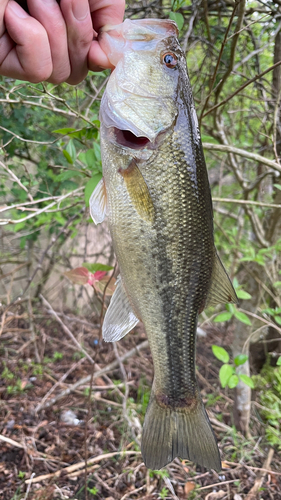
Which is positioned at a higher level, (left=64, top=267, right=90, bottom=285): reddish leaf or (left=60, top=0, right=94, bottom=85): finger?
(left=60, top=0, right=94, bottom=85): finger

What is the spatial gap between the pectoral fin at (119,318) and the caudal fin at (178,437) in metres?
0.34

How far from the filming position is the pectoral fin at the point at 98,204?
1192 mm

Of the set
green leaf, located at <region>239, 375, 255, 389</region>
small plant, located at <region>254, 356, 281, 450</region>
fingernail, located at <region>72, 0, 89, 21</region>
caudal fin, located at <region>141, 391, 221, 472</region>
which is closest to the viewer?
fingernail, located at <region>72, 0, 89, 21</region>

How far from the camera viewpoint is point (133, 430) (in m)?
2.53

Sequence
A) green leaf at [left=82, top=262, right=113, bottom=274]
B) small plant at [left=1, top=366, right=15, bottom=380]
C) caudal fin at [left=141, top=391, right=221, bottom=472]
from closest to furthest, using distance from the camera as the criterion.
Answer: caudal fin at [left=141, top=391, right=221, bottom=472] → green leaf at [left=82, top=262, right=113, bottom=274] → small plant at [left=1, top=366, right=15, bottom=380]

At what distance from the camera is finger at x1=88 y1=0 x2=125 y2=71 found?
1184 millimetres

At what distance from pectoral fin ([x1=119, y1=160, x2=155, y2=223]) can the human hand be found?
419mm

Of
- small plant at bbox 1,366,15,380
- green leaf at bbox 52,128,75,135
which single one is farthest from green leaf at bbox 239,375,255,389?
small plant at bbox 1,366,15,380

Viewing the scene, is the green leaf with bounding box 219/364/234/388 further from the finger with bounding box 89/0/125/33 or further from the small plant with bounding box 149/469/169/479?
the finger with bounding box 89/0/125/33

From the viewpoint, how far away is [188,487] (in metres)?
2.25

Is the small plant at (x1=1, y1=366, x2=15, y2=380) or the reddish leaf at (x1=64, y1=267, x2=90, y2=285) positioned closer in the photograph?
the reddish leaf at (x1=64, y1=267, x2=90, y2=285)

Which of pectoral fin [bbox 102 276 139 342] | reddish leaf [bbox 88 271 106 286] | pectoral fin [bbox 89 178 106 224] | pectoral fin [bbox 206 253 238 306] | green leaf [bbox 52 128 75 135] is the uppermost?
green leaf [bbox 52 128 75 135]

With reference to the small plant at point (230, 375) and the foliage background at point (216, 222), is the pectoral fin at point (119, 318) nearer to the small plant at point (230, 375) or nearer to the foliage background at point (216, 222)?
the foliage background at point (216, 222)

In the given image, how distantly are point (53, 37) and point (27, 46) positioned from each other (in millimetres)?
95
